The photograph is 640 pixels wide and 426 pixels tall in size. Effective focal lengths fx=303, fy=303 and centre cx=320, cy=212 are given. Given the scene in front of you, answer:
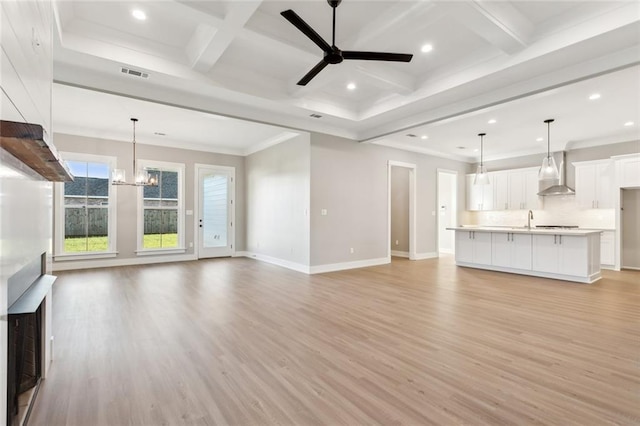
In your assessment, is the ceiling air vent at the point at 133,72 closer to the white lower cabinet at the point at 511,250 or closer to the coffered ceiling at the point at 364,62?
the coffered ceiling at the point at 364,62

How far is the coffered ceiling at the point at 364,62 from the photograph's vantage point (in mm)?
2977

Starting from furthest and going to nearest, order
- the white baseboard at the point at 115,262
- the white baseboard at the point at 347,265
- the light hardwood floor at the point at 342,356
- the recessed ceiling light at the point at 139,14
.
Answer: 1. the white baseboard at the point at 115,262
2. the white baseboard at the point at 347,265
3. the recessed ceiling light at the point at 139,14
4. the light hardwood floor at the point at 342,356

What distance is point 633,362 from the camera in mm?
2443

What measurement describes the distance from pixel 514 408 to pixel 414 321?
1.53m

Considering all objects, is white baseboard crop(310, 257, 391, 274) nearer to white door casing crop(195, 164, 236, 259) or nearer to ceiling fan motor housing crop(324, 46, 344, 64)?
white door casing crop(195, 164, 236, 259)

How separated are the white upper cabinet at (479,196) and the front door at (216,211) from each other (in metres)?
7.15

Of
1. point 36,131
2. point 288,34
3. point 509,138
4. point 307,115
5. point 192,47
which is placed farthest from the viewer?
point 509,138

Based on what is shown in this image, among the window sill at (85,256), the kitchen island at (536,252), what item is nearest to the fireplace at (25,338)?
the window sill at (85,256)

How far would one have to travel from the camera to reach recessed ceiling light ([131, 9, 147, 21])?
306 cm

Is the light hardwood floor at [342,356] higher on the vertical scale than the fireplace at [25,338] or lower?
lower

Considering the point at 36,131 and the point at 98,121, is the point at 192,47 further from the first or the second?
the point at 98,121

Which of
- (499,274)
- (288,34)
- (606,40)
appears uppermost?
(288,34)

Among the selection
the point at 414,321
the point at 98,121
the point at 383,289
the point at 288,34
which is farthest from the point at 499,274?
the point at 98,121

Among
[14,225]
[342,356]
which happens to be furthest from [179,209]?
[14,225]
